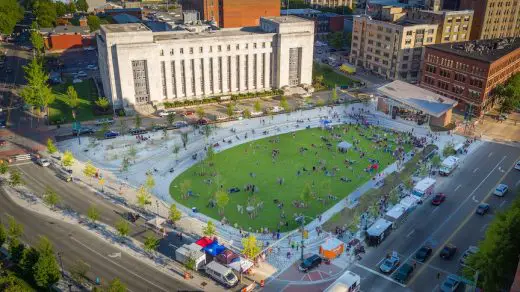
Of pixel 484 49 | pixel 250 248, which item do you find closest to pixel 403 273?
pixel 250 248

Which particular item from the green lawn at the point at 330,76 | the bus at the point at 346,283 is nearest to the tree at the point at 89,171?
the bus at the point at 346,283

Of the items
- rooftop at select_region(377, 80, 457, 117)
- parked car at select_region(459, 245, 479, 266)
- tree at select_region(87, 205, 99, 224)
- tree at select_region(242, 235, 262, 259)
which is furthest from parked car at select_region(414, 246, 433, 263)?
rooftop at select_region(377, 80, 457, 117)

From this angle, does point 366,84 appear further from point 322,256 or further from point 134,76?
point 322,256

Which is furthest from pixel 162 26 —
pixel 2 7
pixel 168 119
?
pixel 2 7

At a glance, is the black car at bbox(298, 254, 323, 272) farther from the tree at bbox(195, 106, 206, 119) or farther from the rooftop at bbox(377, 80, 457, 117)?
the rooftop at bbox(377, 80, 457, 117)

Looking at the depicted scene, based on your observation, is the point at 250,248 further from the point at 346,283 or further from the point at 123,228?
the point at 123,228

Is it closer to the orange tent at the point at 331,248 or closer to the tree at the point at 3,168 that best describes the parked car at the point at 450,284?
the orange tent at the point at 331,248
